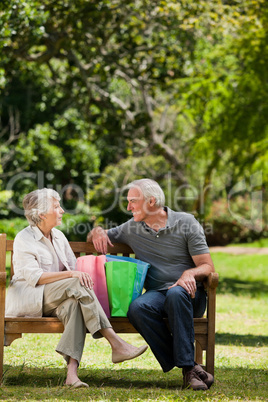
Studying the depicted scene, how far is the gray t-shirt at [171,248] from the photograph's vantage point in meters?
4.29

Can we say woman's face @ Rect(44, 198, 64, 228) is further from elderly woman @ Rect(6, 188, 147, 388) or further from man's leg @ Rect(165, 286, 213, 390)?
man's leg @ Rect(165, 286, 213, 390)

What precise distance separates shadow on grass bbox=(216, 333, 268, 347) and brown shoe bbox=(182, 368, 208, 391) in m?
2.11

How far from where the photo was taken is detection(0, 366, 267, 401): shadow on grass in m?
3.65

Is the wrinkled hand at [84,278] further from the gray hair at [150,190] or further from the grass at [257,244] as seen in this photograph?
the grass at [257,244]

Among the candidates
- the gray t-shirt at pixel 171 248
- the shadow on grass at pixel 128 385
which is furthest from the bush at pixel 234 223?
the gray t-shirt at pixel 171 248

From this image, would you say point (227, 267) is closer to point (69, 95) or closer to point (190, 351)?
point (69, 95)

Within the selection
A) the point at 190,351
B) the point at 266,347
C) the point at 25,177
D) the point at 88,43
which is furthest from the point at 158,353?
the point at 25,177

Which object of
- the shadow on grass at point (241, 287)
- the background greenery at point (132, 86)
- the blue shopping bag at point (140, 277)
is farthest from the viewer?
the shadow on grass at point (241, 287)

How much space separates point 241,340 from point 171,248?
2.34 m

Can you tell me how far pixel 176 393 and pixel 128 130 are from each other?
9.34 m

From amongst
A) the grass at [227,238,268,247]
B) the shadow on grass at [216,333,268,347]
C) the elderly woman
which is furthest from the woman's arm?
the grass at [227,238,268,247]

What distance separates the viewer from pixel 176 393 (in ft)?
12.2

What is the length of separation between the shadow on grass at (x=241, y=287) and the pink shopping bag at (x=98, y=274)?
703cm

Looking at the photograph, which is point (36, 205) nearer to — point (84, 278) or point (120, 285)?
point (84, 278)
